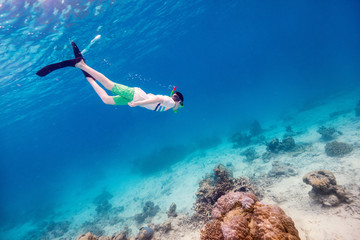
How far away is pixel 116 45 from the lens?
2019 centimetres

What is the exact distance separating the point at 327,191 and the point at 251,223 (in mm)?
3465

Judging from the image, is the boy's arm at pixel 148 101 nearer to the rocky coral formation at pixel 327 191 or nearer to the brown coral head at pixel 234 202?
the brown coral head at pixel 234 202

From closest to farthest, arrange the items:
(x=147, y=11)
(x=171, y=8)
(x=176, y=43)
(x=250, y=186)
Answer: (x=250, y=186), (x=147, y=11), (x=171, y=8), (x=176, y=43)

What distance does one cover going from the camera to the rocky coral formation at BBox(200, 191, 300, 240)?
2197 millimetres

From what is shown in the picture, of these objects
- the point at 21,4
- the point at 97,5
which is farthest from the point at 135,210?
the point at 97,5

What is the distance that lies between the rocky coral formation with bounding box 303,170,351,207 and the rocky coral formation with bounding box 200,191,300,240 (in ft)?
9.26

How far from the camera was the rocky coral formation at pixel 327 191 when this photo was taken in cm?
419

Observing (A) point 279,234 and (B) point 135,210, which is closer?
(A) point 279,234

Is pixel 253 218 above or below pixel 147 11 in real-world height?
below

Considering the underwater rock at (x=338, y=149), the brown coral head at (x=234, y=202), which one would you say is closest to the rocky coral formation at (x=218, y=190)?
the brown coral head at (x=234, y=202)

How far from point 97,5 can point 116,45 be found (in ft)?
23.1

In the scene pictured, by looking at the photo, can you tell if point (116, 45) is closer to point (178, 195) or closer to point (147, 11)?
point (147, 11)

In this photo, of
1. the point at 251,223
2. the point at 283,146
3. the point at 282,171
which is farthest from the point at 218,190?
the point at 283,146

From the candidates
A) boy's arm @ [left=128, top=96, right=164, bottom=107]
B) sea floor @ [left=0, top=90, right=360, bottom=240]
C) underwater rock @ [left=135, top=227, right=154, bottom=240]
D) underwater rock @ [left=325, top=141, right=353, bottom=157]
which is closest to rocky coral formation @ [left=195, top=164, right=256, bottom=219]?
sea floor @ [left=0, top=90, right=360, bottom=240]
